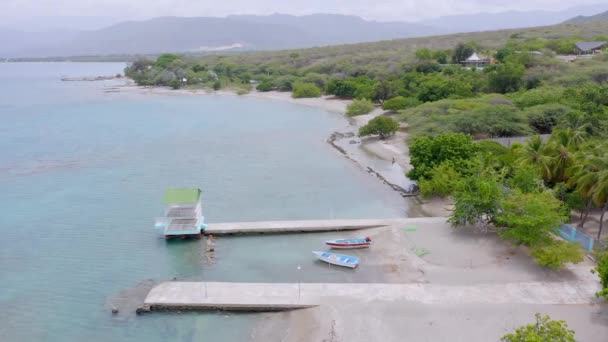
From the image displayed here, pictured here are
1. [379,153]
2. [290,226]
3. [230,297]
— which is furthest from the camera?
[379,153]

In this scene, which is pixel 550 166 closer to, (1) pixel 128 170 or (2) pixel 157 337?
(2) pixel 157 337

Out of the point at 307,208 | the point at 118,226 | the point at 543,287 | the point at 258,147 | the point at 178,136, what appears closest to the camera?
the point at 543,287

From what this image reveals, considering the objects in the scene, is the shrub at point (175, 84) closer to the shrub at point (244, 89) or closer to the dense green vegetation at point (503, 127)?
the dense green vegetation at point (503, 127)

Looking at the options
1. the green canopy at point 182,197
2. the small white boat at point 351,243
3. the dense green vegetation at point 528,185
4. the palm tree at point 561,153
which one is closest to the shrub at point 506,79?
the dense green vegetation at point 528,185

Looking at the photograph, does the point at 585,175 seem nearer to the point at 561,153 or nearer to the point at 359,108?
the point at 561,153

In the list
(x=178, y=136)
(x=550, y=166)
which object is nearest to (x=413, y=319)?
(x=550, y=166)

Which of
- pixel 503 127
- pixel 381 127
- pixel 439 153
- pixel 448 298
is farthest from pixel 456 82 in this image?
pixel 448 298

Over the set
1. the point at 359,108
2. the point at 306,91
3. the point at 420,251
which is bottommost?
the point at 420,251
